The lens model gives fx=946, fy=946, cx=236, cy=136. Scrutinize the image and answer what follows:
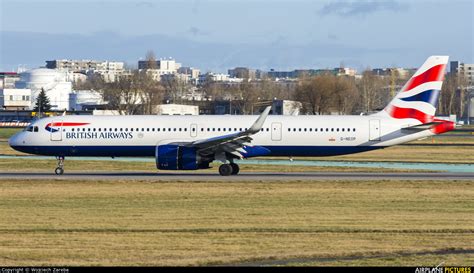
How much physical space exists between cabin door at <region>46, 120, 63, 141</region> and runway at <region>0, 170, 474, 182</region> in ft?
6.22

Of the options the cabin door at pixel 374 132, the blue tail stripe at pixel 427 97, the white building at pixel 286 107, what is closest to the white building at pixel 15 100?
the white building at pixel 286 107

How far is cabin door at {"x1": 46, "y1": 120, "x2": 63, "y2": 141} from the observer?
49562 millimetres

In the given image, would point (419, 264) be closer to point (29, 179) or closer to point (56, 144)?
point (29, 179)

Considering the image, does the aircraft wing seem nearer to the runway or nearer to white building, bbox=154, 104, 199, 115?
the runway

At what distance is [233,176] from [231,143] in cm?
168

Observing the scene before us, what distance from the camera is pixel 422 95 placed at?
50.4 m

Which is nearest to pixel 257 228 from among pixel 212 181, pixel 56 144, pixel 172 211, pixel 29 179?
pixel 172 211

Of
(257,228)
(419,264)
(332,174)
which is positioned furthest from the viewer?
(332,174)

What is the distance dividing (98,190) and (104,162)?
2086 centimetres

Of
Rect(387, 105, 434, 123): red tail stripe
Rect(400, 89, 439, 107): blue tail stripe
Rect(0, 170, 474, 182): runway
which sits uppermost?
Rect(400, 89, 439, 107): blue tail stripe

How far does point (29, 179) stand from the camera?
146 ft

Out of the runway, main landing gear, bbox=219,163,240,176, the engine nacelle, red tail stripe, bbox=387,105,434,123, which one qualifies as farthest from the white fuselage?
the engine nacelle

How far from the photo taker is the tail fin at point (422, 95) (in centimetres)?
5006

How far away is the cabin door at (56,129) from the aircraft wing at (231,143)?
7206 mm
